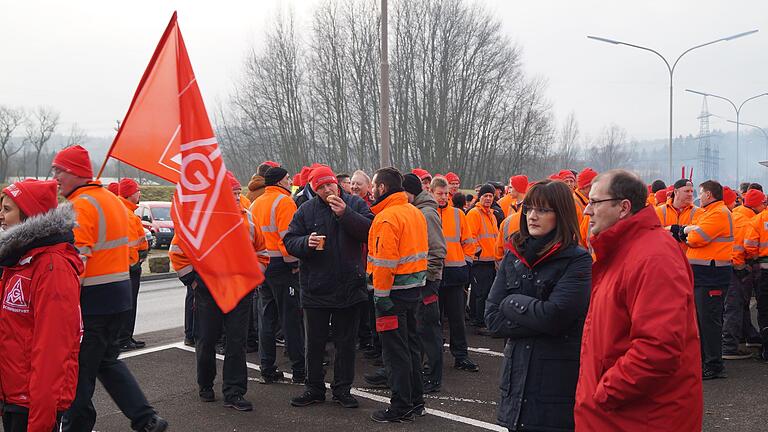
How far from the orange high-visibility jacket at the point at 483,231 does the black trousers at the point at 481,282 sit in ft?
0.45

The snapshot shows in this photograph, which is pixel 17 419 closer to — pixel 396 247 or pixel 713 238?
pixel 396 247

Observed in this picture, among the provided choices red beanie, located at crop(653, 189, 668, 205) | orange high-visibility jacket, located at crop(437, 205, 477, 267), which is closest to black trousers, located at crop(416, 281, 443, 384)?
orange high-visibility jacket, located at crop(437, 205, 477, 267)

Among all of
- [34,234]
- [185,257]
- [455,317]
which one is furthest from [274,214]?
[34,234]

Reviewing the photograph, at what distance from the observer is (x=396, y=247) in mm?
6180

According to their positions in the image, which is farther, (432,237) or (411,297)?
(432,237)

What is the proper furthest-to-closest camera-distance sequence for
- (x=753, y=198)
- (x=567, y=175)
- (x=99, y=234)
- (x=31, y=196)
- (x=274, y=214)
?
(x=567, y=175) < (x=753, y=198) < (x=274, y=214) < (x=99, y=234) < (x=31, y=196)

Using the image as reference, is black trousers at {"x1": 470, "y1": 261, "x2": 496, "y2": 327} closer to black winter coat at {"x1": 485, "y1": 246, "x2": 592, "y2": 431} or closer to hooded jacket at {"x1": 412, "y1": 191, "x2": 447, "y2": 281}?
hooded jacket at {"x1": 412, "y1": 191, "x2": 447, "y2": 281}

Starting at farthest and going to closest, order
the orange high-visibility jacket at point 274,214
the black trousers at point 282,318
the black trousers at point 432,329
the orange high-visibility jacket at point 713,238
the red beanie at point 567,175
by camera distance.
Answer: the red beanie at point 567,175, the orange high-visibility jacket at point 274,214, the orange high-visibility jacket at point 713,238, the black trousers at point 282,318, the black trousers at point 432,329

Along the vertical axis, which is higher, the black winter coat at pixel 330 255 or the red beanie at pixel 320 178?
the red beanie at pixel 320 178

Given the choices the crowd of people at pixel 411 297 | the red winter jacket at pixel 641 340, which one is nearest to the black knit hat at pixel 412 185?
the crowd of people at pixel 411 297

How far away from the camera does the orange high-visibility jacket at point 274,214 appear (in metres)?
8.17

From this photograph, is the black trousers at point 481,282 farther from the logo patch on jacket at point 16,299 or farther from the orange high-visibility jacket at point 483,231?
the logo patch on jacket at point 16,299

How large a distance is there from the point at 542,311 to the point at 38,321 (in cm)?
269

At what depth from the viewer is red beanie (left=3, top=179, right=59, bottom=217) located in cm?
410
